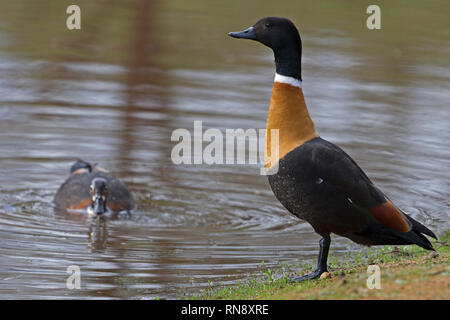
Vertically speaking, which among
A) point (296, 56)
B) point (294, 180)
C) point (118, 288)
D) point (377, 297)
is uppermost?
point (296, 56)

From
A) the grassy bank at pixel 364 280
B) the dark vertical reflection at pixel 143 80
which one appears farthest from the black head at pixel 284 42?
the dark vertical reflection at pixel 143 80

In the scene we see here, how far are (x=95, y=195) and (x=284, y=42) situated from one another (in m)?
4.84

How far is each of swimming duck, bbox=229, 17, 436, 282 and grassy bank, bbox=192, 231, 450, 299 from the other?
37 cm

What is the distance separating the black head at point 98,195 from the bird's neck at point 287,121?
15.0 ft

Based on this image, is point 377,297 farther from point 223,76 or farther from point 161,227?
point 223,76

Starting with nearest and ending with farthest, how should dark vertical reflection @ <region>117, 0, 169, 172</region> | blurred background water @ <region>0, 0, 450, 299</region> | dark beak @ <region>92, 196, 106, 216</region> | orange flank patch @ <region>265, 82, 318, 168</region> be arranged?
orange flank patch @ <region>265, 82, 318, 168</region> < blurred background water @ <region>0, 0, 450, 299</region> < dark beak @ <region>92, 196, 106, 216</region> < dark vertical reflection @ <region>117, 0, 169, 172</region>

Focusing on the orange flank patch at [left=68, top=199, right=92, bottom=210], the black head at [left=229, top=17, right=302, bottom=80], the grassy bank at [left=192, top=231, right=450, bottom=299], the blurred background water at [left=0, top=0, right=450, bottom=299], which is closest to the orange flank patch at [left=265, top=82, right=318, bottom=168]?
the black head at [left=229, top=17, right=302, bottom=80]

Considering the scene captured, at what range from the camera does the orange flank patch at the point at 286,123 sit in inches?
298

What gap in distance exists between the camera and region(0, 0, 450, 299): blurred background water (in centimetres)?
989

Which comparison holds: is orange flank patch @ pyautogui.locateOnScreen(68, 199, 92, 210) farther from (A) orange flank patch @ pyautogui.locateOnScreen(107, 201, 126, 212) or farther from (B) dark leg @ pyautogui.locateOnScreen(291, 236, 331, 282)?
(B) dark leg @ pyautogui.locateOnScreen(291, 236, 331, 282)

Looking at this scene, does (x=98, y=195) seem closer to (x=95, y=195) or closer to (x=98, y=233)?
(x=95, y=195)

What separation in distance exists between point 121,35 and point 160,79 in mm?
3969

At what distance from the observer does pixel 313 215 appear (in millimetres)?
7500

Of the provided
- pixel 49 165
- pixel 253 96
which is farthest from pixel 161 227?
pixel 253 96
